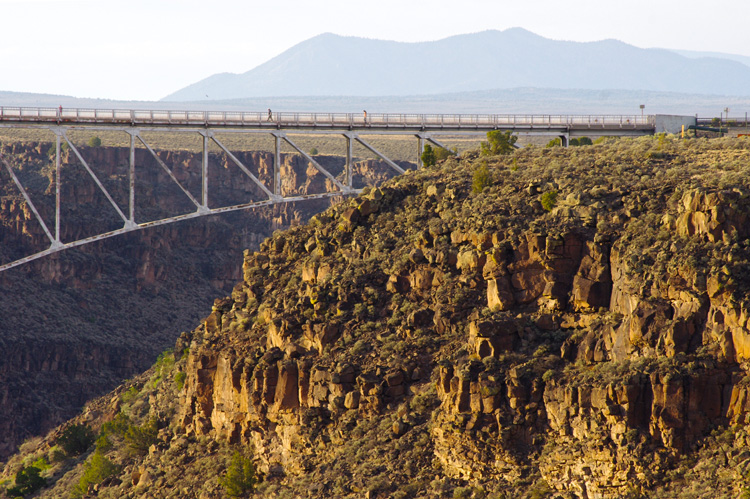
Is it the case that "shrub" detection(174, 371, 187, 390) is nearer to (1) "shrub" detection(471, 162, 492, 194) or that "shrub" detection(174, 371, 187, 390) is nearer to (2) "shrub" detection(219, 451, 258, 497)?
(2) "shrub" detection(219, 451, 258, 497)

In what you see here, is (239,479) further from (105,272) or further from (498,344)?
(105,272)

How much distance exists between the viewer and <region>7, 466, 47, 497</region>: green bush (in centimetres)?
6631

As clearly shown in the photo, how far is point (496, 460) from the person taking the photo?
1731 inches

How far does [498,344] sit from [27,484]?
1298 inches

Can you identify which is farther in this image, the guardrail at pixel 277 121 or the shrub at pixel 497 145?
the guardrail at pixel 277 121

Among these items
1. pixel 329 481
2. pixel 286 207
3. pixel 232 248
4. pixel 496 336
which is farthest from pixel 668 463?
pixel 286 207

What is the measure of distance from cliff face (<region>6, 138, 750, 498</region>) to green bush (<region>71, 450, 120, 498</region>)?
75 centimetres

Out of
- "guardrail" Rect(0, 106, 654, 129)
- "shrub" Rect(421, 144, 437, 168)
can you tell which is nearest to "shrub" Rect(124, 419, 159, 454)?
"shrub" Rect(421, 144, 437, 168)

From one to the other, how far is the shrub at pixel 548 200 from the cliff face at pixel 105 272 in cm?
6345

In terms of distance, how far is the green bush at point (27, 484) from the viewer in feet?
218

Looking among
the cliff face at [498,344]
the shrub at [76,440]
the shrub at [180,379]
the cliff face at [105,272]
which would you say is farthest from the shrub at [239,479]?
the cliff face at [105,272]

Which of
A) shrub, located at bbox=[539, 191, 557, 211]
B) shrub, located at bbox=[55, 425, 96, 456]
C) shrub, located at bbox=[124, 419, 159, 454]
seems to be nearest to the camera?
shrub, located at bbox=[539, 191, 557, 211]

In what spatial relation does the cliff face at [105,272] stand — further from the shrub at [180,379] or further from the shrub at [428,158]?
the shrub at [428,158]

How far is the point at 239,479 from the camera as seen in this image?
50.7 m
